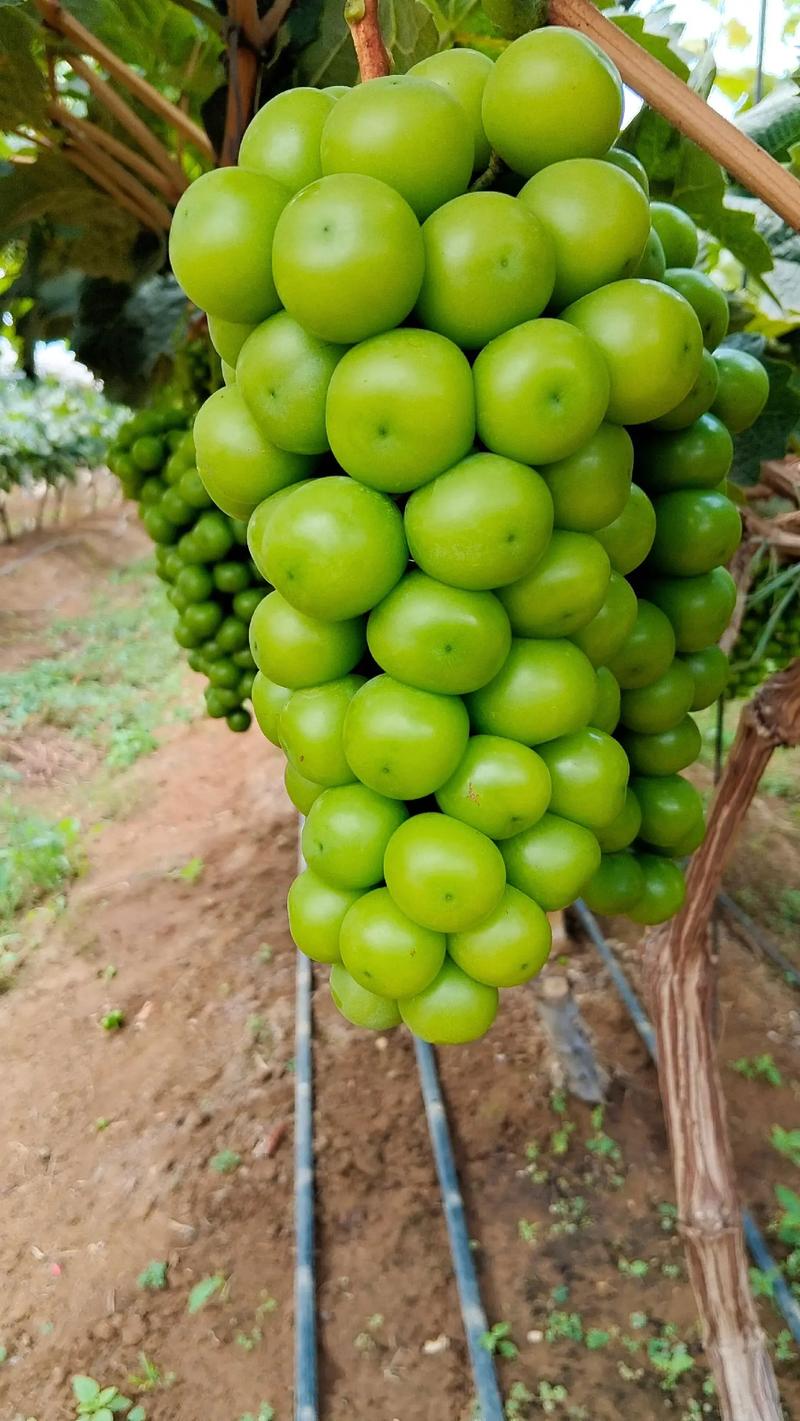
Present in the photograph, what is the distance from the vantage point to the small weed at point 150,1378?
241 centimetres

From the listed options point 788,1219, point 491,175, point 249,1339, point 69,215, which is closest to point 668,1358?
point 788,1219

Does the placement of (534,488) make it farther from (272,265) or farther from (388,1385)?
(388,1385)

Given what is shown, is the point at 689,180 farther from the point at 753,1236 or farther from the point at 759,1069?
the point at 759,1069

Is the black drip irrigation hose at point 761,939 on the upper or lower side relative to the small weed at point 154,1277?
lower

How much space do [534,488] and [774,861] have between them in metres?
4.36

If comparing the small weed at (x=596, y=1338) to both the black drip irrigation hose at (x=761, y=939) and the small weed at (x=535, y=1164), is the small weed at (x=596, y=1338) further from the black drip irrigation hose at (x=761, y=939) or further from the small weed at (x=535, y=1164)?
the black drip irrigation hose at (x=761, y=939)

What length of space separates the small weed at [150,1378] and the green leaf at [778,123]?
3.06 m

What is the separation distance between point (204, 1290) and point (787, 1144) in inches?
72.6

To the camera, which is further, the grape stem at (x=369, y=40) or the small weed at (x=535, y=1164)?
the small weed at (x=535, y=1164)

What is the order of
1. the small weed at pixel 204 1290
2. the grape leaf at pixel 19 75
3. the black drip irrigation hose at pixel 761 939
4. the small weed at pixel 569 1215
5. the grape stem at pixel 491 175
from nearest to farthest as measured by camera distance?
the grape stem at pixel 491 175 → the grape leaf at pixel 19 75 → the small weed at pixel 204 1290 → the small weed at pixel 569 1215 → the black drip irrigation hose at pixel 761 939

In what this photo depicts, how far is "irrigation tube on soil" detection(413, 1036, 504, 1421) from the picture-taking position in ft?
7.39

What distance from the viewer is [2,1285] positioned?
272 centimetres

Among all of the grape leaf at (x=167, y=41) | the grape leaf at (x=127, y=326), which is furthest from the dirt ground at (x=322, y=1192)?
the grape leaf at (x=167, y=41)

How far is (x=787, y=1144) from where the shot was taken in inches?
114
